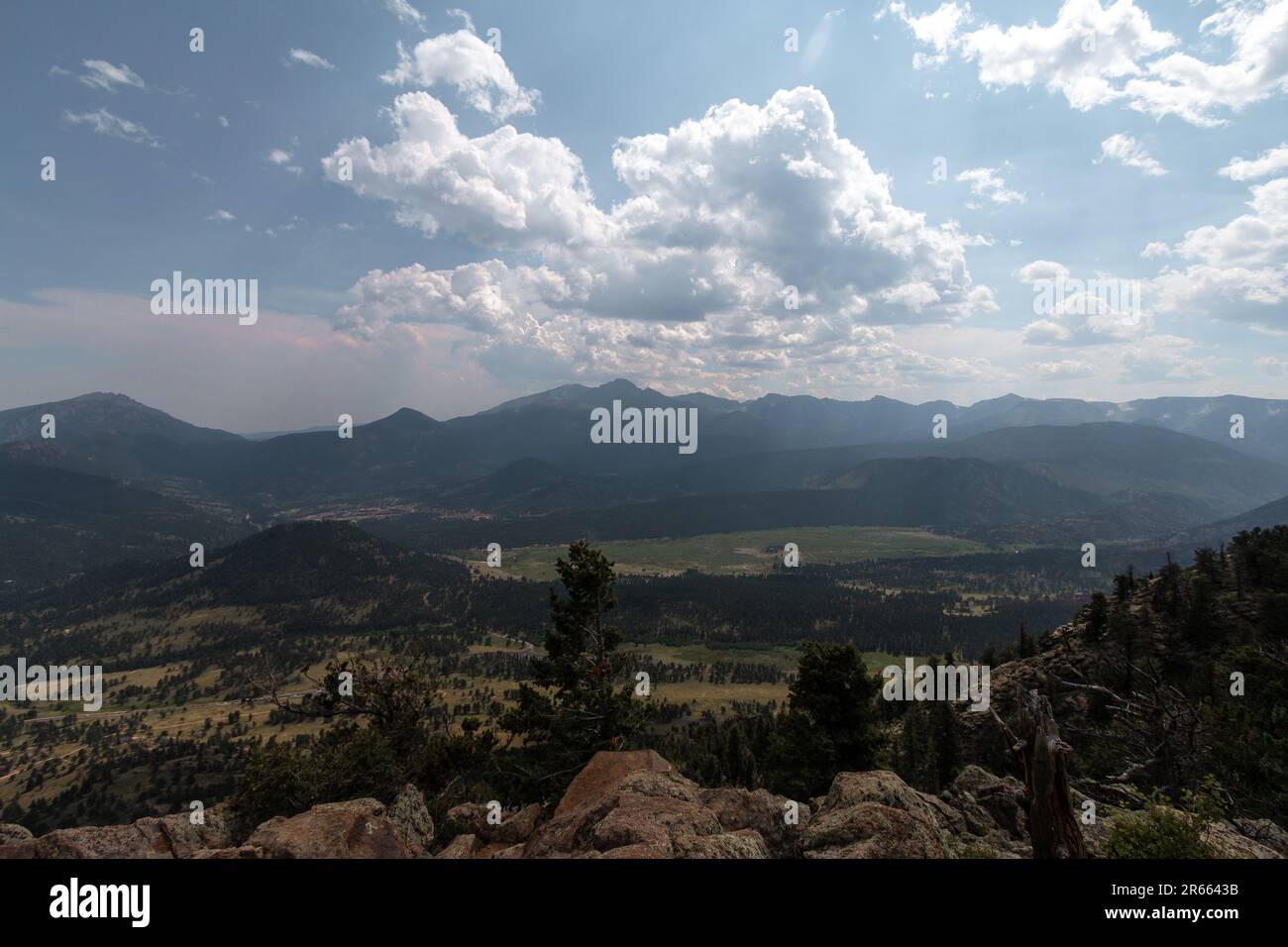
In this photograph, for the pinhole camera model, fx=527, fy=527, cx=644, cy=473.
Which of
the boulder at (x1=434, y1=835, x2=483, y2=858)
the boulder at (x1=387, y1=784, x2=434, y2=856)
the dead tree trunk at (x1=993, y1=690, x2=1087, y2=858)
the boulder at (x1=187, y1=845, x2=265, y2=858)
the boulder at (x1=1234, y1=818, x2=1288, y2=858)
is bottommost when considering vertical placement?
the boulder at (x1=387, y1=784, x2=434, y2=856)

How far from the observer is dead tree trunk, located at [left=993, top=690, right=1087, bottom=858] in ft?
33.8

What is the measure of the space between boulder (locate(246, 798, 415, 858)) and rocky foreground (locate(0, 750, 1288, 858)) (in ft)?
0.16

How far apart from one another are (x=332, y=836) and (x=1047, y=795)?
834 inches

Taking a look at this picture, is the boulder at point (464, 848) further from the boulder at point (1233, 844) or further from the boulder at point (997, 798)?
the boulder at point (1233, 844)

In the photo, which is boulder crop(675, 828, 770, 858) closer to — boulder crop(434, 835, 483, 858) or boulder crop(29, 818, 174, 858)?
boulder crop(434, 835, 483, 858)

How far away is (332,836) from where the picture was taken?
18203mm

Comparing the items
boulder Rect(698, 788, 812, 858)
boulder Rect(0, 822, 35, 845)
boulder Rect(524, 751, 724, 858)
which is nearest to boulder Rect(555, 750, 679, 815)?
boulder Rect(524, 751, 724, 858)

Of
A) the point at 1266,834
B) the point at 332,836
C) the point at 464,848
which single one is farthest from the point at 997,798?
the point at 332,836

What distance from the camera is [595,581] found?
36000 millimetres

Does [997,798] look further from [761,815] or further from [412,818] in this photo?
[412,818]

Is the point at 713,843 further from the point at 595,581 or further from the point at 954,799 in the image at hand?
the point at 595,581

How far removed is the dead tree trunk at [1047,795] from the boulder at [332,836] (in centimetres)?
2026

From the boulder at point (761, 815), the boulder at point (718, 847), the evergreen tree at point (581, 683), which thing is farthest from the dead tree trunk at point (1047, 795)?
the evergreen tree at point (581, 683)
